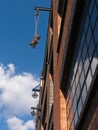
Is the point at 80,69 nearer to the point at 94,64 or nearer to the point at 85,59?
the point at 85,59

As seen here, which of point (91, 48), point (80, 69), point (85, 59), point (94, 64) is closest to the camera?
point (94, 64)

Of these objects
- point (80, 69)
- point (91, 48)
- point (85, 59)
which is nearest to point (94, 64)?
point (91, 48)

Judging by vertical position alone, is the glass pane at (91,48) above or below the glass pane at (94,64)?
above

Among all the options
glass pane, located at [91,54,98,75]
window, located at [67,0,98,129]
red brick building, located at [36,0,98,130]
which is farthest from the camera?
window, located at [67,0,98,129]

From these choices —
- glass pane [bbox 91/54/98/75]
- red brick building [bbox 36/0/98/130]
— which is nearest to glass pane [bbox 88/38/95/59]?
red brick building [bbox 36/0/98/130]

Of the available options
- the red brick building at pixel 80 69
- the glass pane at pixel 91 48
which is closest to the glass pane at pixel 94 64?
the red brick building at pixel 80 69

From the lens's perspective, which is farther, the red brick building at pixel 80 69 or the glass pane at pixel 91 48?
the glass pane at pixel 91 48

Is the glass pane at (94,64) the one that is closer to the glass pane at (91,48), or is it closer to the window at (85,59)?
the window at (85,59)

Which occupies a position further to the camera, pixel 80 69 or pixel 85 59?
pixel 80 69

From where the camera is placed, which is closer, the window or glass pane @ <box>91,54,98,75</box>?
glass pane @ <box>91,54,98,75</box>

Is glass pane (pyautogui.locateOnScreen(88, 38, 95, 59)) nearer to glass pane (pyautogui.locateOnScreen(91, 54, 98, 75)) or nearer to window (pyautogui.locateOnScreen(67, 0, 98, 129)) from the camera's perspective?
window (pyautogui.locateOnScreen(67, 0, 98, 129))

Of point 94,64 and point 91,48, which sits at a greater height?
point 91,48

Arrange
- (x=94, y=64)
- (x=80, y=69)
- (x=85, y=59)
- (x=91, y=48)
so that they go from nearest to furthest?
(x=94, y=64) → (x=91, y=48) → (x=85, y=59) → (x=80, y=69)

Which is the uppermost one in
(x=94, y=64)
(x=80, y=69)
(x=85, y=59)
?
(x=80, y=69)
